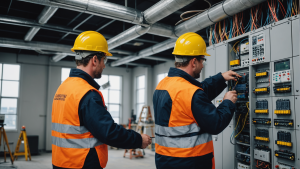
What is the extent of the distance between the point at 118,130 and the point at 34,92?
11020 mm

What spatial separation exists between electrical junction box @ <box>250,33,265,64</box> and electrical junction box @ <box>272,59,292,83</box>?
0.71 ft

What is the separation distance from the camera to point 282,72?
2.98m

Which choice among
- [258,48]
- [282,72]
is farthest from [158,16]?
[282,72]

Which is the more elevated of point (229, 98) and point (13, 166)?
point (229, 98)

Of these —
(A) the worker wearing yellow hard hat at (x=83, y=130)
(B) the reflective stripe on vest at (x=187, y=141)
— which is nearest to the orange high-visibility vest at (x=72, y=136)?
(A) the worker wearing yellow hard hat at (x=83, y=130)

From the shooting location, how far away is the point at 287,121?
2926mm

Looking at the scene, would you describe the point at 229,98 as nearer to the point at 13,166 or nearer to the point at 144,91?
Answer: the point at 13,166

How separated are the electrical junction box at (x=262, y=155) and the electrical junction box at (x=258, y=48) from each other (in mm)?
1191

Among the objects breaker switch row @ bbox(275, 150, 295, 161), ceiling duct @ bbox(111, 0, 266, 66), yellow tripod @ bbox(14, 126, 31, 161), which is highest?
ceiling duct @ bbox(111, 0, 266, 66)

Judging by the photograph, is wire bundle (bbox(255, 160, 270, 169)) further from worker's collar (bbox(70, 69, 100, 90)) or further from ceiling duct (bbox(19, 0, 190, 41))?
ceiling duct (bbox(19, 0, 190, 41))

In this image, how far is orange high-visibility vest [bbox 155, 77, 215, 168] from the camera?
6.88 ft

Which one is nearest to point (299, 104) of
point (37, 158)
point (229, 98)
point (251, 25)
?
point (229, 98)

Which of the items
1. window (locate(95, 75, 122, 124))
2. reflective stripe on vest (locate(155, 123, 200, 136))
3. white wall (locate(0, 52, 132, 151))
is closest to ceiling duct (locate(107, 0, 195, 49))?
reflective stripe on vest (locate(155, 123, 200, 136))

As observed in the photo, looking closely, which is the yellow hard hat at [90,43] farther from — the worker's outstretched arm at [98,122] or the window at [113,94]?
the window at [113,94]
